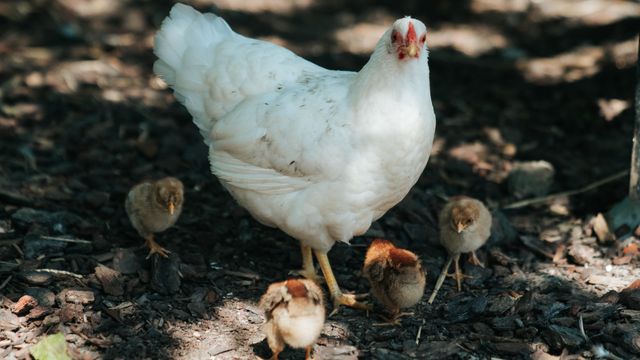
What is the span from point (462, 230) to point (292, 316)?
1.57 metres

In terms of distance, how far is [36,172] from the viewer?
19.5 ft

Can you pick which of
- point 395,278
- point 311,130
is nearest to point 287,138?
point 311,130

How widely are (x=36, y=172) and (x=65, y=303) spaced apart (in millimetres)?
1939

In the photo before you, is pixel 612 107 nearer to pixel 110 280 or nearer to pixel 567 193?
pixel 567 193

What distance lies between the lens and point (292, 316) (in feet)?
12.5

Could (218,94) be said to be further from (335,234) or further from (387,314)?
(387,314)

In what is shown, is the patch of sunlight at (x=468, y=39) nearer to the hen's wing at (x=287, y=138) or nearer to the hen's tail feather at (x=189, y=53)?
the hen's tail feather at (x=189, y=53)

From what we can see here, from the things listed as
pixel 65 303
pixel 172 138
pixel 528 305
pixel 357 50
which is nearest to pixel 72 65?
pixel 172 138

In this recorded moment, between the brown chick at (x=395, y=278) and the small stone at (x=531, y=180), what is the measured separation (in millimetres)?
1924

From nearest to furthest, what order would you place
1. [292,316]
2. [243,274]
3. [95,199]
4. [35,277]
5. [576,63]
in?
[292,316]
[35,277]
[243,274]
[95,199]
[576,63]

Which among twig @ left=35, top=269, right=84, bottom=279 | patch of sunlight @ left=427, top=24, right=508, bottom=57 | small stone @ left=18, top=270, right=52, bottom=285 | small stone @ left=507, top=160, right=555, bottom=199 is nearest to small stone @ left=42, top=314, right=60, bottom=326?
small stone @ left=18, top=270, right=52, bottom=285

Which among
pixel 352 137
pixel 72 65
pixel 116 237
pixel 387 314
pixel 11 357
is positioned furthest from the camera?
pixel 72 65

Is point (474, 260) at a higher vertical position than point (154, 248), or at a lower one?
higher

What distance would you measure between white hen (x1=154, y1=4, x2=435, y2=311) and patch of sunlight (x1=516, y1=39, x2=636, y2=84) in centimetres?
386
